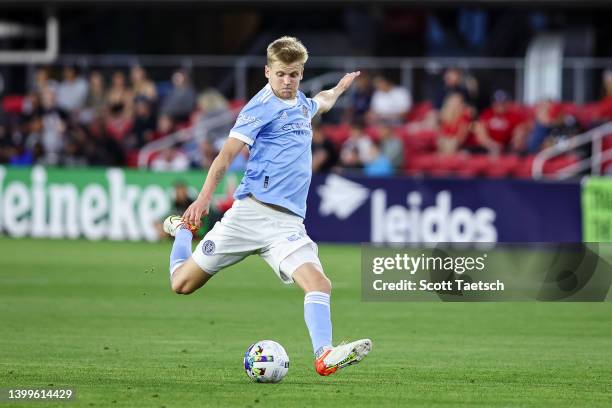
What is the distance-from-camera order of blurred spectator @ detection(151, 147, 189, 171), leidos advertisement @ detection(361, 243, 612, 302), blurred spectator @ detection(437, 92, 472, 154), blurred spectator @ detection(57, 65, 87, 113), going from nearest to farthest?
leidos advertisement @ detection(361, 243, 612, 302), blurred spectator @ detection(437, 92, 472, 154), blurred spectator @ detection(151, 147, 189, 171), blurred spectator @ detection(57, 65, 87, 113)

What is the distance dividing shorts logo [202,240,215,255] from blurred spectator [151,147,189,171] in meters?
16.3

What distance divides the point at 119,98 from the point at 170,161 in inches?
114

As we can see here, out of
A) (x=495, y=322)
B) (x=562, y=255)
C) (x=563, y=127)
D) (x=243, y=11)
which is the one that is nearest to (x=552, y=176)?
(x=563, y=127)

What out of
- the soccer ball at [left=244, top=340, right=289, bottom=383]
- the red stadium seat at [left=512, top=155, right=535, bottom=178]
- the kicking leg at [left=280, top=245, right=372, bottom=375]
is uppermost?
the red stadium seat at [left=512, top=155, right=535, bottom=178]

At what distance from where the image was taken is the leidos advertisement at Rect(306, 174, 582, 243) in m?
22.0

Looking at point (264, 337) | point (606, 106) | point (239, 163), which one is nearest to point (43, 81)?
point (239, 163)

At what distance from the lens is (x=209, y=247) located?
9312 millimetres

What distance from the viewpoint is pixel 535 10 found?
27891mm

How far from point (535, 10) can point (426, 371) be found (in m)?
19.2

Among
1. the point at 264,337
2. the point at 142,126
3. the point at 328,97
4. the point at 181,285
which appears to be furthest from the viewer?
the point at 142,126

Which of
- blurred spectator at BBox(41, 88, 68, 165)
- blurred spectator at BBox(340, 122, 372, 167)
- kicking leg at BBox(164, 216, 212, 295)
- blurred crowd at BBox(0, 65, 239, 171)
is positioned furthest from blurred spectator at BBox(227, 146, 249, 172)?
kicking leg at BBox(164, 216, 212, 295)

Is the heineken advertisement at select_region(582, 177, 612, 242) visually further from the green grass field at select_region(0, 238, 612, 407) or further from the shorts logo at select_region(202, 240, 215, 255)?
the shorts logo at select_region(202, 240, 215, 255)

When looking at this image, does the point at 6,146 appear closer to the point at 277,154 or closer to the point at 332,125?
the point at 332,125

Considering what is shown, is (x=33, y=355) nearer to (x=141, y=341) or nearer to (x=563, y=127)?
(x=141, y=341)
